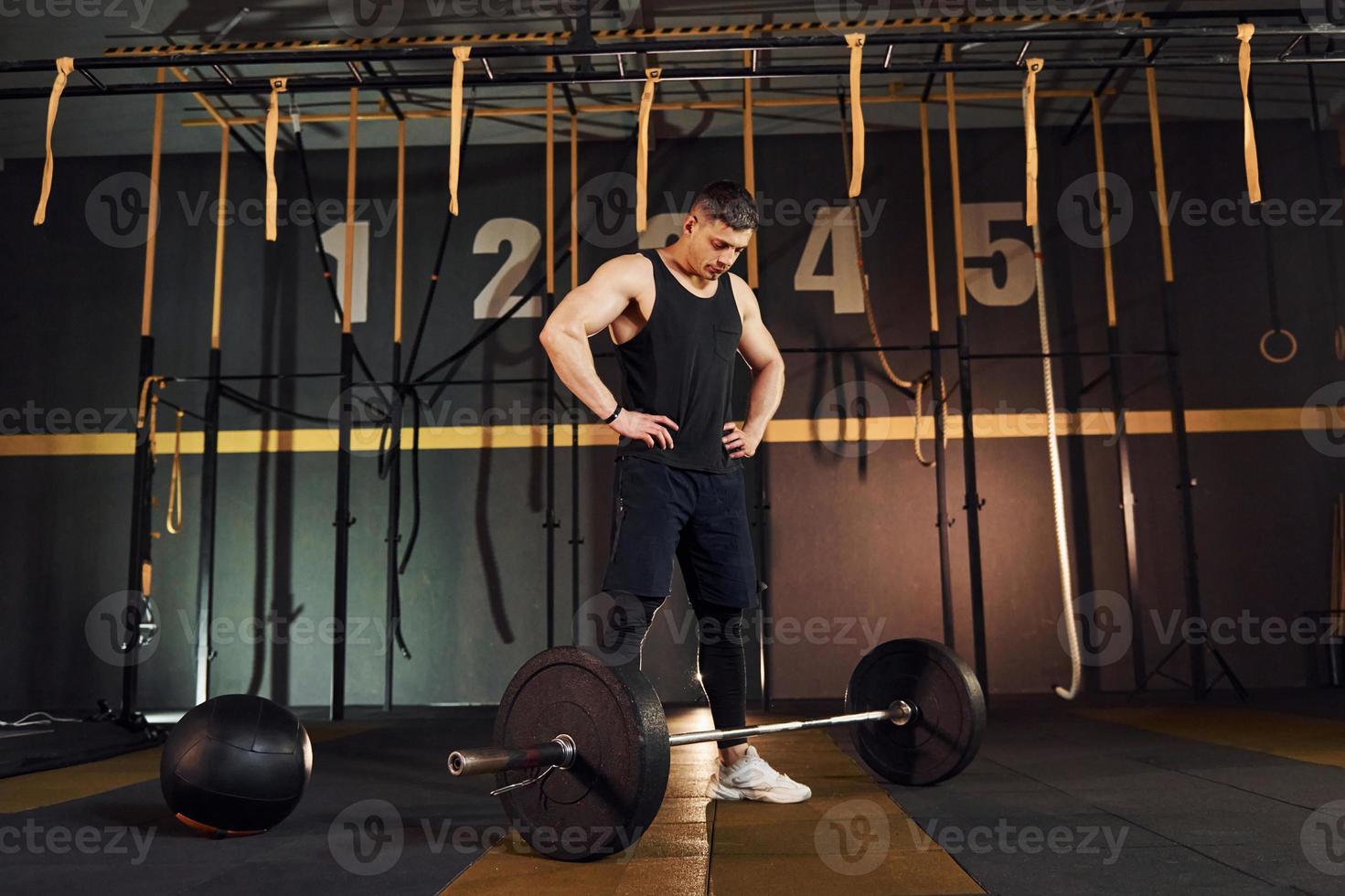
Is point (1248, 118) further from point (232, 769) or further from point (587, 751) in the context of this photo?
point (232, 769)

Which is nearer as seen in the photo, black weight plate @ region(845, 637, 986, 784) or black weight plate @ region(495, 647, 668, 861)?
black weight plate @ region(495, 647, 668, 861)

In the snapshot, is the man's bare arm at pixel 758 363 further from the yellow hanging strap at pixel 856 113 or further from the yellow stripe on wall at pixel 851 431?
the yellow stripe on wall at pixel 851 431

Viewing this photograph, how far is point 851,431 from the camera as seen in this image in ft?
17.3

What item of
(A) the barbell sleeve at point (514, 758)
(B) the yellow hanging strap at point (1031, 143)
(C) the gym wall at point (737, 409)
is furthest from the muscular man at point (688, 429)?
(C) the gym wall at point (737, 409)

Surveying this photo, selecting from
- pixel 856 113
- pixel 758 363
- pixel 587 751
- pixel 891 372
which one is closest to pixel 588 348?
pixel 758 363

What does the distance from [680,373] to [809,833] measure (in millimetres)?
965

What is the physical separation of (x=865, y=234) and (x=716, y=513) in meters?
3.58

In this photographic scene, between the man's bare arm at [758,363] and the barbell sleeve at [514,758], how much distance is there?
0.93 meters

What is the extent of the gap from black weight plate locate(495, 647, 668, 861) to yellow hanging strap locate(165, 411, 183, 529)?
3547 mm

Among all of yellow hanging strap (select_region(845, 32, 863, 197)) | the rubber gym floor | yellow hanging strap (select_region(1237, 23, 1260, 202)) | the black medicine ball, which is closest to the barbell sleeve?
the rubber gym floor

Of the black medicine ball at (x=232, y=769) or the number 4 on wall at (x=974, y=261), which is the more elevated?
the number 4 on wall at (x=974, y=261)

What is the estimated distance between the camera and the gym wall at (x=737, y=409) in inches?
202

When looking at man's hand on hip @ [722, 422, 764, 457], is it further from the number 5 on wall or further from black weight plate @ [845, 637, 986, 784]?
the number 5 on wall

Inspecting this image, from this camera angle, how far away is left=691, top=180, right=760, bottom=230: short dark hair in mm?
2182
